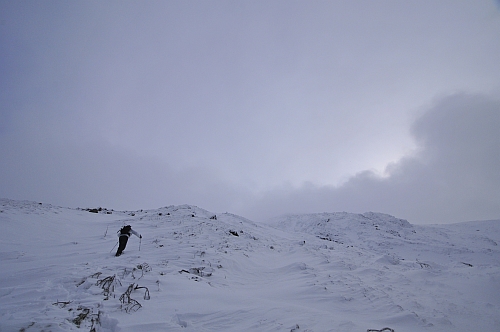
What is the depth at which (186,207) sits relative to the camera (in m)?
22.6

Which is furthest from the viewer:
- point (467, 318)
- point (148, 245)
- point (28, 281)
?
point (148, 245)

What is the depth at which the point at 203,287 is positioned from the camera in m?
6.35

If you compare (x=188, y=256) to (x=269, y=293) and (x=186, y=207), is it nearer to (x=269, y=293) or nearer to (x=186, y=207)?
(x=269, y=293)

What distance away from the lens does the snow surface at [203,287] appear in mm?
4332

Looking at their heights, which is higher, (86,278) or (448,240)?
(448,240)

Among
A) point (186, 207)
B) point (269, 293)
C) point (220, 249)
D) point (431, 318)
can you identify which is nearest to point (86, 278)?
point (269, 293)

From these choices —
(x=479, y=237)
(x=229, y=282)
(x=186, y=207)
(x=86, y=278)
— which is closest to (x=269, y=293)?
(x=229, y=282)

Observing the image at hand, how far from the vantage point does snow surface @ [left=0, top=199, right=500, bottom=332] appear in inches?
171

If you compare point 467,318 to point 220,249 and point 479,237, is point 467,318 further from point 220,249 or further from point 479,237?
point 479,237

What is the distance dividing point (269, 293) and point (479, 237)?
3839cm

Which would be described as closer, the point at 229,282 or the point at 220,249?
the point at 229,282

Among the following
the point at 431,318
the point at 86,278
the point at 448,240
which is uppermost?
the point at 448,240

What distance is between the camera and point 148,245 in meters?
10.7

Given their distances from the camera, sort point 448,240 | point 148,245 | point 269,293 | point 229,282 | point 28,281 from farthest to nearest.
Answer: point 448,240
point 148,245
point 229,282
point 269,293
point 28,281
